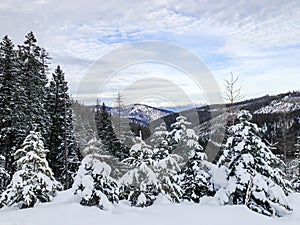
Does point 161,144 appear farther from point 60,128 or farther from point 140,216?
point 60,128

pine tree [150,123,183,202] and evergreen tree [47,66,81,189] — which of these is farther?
evergreen tree [47,66,81,189]

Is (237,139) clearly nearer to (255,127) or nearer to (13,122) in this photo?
(255,127)

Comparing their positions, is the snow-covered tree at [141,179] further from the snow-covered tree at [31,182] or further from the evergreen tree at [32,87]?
the evergreen tree at [32,87]

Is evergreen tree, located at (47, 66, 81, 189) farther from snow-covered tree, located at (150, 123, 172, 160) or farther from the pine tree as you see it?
the pine tree

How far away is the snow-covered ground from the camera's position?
6.74m

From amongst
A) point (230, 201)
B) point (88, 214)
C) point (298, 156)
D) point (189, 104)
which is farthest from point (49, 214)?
point (298, 156)

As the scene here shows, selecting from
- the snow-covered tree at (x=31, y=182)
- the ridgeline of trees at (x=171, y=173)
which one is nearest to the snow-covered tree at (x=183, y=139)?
the ridgeline of trees at (x=171, y=173)

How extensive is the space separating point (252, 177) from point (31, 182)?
7.44 meters

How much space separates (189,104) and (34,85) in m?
15.2

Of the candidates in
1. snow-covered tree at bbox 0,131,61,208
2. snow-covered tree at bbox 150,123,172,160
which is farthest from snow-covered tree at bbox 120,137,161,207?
snow-covered tree at bbox 0,131,61,208

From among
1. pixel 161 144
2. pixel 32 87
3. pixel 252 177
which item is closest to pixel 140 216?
pixel 161 144

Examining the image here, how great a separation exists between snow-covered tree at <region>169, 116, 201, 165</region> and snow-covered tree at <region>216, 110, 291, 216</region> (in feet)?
4.57

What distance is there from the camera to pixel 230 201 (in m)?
9.42

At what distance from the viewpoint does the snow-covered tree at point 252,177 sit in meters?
8.64
